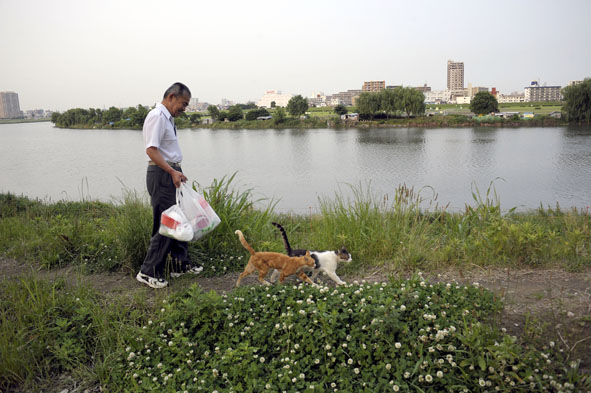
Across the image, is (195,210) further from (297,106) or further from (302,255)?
(297,106)

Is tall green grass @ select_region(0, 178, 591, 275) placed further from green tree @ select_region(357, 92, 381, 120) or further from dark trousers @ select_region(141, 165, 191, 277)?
green tree @ select_region(357, 92, 381, 120)

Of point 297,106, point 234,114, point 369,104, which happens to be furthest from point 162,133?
point 297,106

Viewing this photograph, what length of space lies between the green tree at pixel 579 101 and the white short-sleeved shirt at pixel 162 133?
5155cm

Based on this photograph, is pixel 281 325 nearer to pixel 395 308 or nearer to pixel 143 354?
pixel 395 308

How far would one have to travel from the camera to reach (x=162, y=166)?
379 centimetres

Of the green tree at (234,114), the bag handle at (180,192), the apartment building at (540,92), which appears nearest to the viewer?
the bag handle at (180,192)

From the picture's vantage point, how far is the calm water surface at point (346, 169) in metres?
16.8

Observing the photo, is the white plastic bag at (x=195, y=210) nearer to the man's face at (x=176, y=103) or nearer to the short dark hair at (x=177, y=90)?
the man's face at (x=176, y=103)

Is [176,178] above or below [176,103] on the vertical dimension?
below

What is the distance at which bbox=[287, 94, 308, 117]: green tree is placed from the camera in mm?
70438

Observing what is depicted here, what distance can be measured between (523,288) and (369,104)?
5828 centimetres

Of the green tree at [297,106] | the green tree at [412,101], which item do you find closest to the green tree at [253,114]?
the green tree at [297,106]

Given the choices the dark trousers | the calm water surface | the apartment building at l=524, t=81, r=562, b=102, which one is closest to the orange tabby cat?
the dark trousers

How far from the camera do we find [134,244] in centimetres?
465
